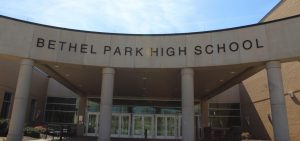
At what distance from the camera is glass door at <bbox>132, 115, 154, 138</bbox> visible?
91.9 feet

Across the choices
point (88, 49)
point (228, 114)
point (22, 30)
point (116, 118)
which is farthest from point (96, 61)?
point (228, 114)

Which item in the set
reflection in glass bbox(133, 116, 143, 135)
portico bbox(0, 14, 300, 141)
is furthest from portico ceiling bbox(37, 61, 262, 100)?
reflection in glass bbox(133, 116, 143, 135)

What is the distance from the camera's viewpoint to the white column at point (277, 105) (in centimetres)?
1377

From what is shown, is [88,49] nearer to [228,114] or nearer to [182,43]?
[182,43]

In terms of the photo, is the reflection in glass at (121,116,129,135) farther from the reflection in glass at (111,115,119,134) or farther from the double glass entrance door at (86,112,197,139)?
the reflection in glass at (111,115,119,134)

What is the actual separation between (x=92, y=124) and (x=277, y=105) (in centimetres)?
2028

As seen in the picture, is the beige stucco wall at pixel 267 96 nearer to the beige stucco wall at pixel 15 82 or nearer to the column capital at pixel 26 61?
the column capital at pixel 26 61

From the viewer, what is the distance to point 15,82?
27.7 m

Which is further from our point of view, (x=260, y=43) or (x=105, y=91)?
(x=105, y=91)

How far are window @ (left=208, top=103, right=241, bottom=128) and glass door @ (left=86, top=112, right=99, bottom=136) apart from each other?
43.0 ft

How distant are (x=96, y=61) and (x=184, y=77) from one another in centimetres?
529

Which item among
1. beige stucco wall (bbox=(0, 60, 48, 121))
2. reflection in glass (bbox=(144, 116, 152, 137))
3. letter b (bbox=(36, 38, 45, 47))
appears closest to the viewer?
letter b (bbox=(36, 38, 45, 47))

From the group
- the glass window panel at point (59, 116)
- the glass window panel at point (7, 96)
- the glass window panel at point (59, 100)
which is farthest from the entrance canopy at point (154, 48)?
the glass window panel at point (59, 100)

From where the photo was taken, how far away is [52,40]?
16188 millimetres
